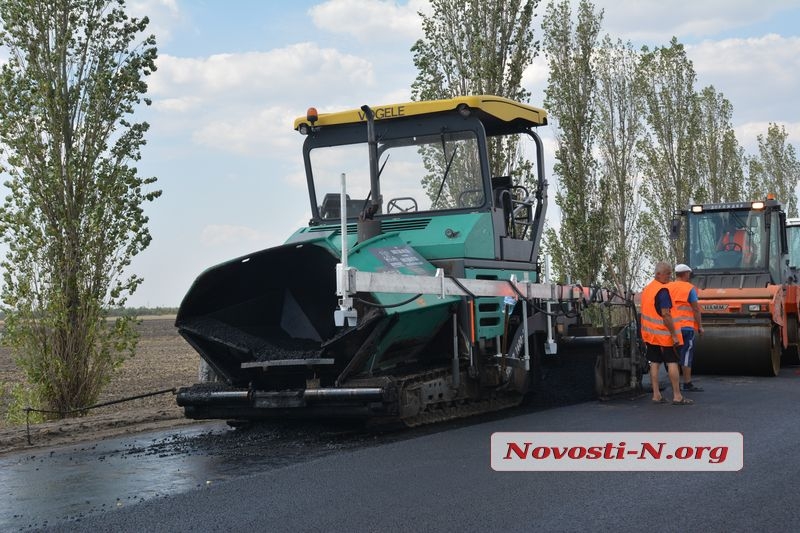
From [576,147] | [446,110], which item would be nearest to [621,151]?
[576,147]

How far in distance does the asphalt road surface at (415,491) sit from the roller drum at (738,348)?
5.83 meters

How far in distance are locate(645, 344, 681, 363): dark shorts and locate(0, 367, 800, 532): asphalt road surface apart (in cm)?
211

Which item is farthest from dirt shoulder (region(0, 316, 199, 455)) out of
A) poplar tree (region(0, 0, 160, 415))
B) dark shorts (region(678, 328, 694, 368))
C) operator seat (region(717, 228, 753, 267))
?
operator seat (region(717, 228, 753, 267))

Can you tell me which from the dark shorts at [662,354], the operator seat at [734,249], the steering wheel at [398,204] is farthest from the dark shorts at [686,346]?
the steering wheel at [398,204]

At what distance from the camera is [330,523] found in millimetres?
5117

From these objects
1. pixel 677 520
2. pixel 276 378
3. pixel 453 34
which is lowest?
pixel 677 520

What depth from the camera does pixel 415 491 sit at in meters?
5.81

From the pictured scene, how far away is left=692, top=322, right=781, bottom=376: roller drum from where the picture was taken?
45.2 ft

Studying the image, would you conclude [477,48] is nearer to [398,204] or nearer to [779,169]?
[398,204]

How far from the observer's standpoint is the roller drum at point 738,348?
45.2 feet

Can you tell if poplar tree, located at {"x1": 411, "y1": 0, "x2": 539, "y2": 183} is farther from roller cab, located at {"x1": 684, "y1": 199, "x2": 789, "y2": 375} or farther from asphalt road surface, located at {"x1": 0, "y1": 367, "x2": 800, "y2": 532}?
asphalt road surface, located at {"x1": 0, "y1": 367, "x2": 800, "y2": 532}

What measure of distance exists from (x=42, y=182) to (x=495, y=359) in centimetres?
567

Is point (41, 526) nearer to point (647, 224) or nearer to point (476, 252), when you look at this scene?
point (476, 252)

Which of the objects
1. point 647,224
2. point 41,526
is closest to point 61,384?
point 41,526
